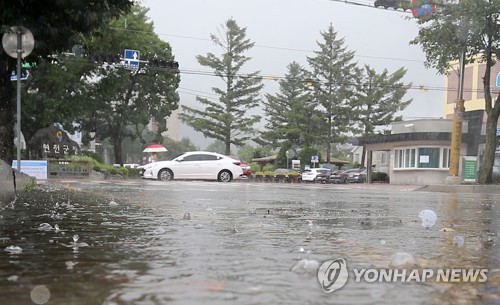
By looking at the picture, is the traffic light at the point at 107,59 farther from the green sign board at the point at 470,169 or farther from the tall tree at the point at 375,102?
the tall tree at the point at 375,102

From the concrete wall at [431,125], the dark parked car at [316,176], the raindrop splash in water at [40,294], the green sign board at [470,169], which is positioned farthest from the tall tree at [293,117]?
the raindrop splash in water at [40,294]

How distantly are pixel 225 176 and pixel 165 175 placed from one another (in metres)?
2.78

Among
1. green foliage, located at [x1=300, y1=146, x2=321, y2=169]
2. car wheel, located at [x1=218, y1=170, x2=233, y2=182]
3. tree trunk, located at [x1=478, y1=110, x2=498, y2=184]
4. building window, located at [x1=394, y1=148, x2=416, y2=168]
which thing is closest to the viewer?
car wheel, located at [x1=218, y1=170, x2=233, y2=182]

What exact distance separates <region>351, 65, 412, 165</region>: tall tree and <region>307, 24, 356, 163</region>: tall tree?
1364mm

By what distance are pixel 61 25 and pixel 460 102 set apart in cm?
1943

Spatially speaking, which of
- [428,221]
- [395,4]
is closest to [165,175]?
[395,4]

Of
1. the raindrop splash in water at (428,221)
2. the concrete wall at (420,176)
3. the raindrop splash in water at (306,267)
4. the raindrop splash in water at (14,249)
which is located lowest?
the concrete wall at (420,176)

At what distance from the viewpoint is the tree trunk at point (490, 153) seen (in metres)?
23.6

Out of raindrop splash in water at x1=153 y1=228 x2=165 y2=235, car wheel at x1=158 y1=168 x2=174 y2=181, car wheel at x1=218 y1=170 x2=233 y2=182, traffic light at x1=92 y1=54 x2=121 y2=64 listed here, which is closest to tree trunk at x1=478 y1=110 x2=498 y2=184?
car wheel at x1=218 y1=170 x2=233 y2=182

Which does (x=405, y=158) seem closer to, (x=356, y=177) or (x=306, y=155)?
(x=356, y=177)

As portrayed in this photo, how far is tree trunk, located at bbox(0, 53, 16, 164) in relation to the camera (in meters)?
8.17

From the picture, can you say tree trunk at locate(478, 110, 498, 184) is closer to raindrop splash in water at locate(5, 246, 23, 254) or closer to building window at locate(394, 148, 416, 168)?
building window at locate(394, 148, 416, 168)

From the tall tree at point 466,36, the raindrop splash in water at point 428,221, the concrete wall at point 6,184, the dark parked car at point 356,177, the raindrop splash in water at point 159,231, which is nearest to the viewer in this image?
the raindrop splash in water at point 159,231

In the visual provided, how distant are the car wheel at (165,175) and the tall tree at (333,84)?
4034 centimetres
